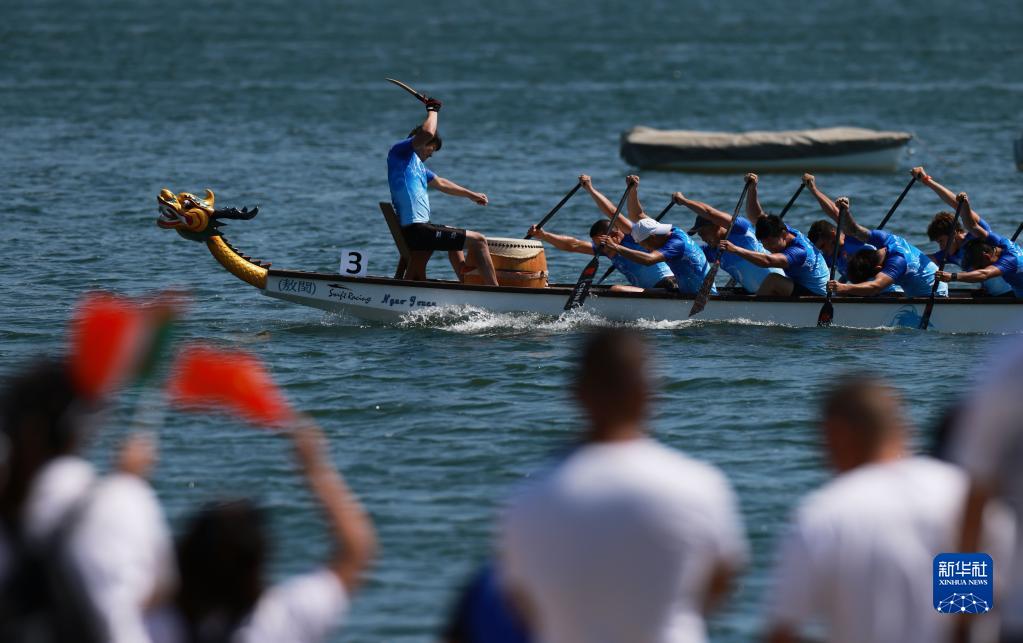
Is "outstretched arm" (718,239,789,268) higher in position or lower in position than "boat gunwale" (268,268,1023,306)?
higher

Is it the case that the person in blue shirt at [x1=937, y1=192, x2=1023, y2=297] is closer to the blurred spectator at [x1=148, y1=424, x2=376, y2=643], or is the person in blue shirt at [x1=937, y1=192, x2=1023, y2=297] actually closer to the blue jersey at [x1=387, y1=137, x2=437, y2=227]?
the blue jersey at [x1=387, y1=137, x2=437, y2=227]

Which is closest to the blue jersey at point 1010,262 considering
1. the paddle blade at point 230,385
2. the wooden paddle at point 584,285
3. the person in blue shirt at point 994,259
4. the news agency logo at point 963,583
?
the person in blue shirt at point 994,259

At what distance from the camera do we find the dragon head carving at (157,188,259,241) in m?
16.8

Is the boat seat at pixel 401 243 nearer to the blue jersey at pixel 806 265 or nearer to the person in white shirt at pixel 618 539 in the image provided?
the blue jersey at pixel 806 265

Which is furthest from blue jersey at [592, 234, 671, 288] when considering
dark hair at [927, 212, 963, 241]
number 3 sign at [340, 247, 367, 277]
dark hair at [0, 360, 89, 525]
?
dark hair at [0, 360, 89, 525]

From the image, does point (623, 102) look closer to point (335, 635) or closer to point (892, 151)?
point (892, 151)

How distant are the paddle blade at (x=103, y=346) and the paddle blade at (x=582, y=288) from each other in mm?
11945

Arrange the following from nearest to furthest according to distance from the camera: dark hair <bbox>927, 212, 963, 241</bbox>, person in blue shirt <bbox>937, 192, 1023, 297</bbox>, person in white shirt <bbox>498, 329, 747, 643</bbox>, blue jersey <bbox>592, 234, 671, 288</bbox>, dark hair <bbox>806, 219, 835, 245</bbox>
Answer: person in white shirt <bbox>498, 329, 747, 643</bbox> < person in blue shirt <bbox>937, 192, 1023, 297</bbox> < dark hair <bbox>927, 212, 963, 241</bbox> < dark hair <bbox>806, 219, 835, 245</bbox> < blue jersey <bbox>592, 234, 671, 288</bbox>

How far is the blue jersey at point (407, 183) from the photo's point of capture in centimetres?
1667

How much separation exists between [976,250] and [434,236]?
517cm

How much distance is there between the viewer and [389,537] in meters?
10.6

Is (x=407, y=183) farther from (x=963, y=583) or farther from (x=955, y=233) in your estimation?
(x=963, y=583)

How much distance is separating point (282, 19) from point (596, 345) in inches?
3921

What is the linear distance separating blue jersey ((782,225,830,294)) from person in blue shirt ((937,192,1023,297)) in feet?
3.72
